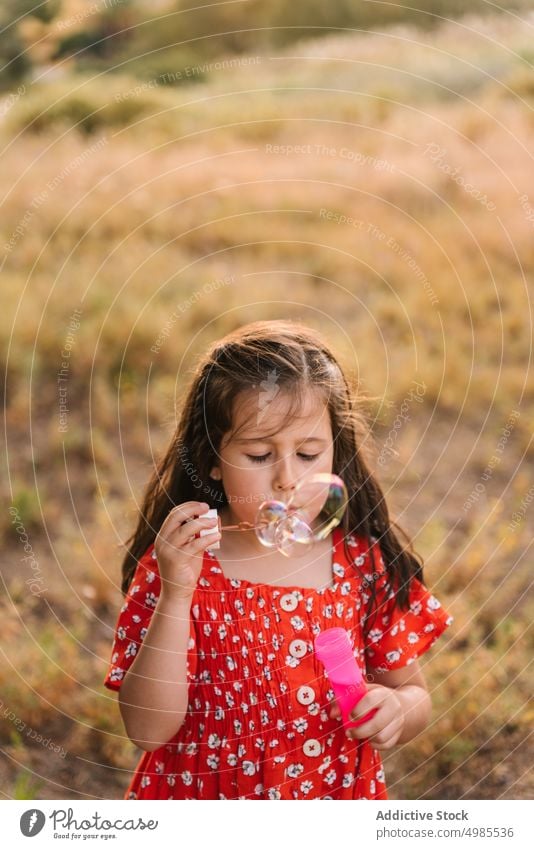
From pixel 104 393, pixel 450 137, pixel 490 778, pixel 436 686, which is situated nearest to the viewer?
pixel 490 778

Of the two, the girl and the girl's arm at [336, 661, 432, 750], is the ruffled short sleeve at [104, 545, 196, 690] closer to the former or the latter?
the girl

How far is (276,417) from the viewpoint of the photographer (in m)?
1.58

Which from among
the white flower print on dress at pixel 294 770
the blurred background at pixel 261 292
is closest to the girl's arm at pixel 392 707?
the white flower print on dress at pixel 294 770

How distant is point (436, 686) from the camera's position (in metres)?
2.54

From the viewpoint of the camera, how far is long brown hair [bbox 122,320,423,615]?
1.63 meters

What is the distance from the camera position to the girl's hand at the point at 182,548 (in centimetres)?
150

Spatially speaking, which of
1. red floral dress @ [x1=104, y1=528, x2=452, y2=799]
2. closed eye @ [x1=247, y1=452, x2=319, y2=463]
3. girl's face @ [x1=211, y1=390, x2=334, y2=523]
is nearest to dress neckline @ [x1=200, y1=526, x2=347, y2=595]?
red floral dress @ [x1=104, y1=528, x2=452, y2=799]

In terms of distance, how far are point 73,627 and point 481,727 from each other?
3.90 ft

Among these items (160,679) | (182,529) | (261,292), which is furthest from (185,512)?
(261,292)

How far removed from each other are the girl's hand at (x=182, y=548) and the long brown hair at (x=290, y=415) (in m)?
0.19

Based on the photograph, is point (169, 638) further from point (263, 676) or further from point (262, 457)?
point (262, 457)

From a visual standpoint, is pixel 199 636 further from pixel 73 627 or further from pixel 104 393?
pixel 104 393

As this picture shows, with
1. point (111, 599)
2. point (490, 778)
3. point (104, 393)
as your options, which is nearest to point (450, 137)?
point (104, 393)

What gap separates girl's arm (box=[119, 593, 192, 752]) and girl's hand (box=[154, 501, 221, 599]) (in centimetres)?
2
